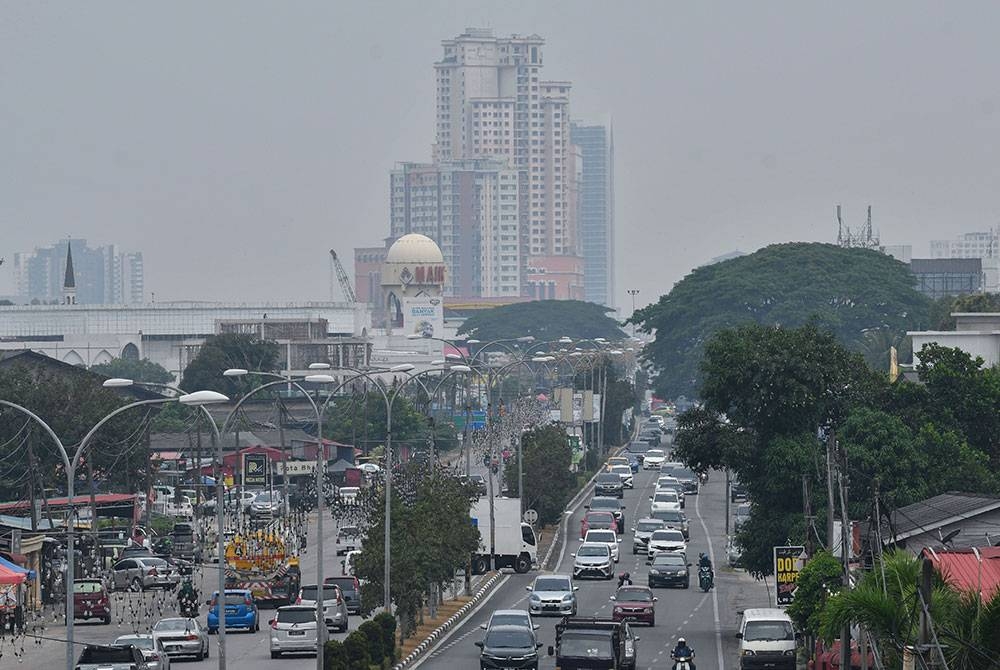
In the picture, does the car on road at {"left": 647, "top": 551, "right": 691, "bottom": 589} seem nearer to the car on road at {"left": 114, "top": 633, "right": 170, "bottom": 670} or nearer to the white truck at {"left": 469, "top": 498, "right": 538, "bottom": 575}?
the white truck at {"left": 469, "top": 498, "right": 538, "bottom": 575}

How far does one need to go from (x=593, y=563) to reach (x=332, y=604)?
18.6 m

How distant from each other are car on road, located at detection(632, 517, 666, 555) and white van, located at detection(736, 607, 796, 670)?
114ft

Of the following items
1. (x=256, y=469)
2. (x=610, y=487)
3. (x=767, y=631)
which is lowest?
(x=767, y=631)

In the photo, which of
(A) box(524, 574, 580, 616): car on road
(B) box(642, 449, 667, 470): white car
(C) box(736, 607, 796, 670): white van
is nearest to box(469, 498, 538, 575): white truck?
(A) box(524, 574, 580, 616): car on road

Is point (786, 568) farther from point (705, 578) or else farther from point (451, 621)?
point (705, 578)

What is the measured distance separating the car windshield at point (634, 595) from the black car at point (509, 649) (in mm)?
10732

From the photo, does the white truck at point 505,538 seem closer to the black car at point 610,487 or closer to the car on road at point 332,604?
the car on road at point 332,604

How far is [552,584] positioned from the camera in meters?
62.8

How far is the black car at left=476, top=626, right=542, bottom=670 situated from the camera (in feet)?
159

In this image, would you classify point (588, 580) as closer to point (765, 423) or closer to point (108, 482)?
point (765, 423)

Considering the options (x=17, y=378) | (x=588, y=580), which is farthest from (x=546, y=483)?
(x=17, y=378)

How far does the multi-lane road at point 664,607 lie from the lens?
53.1m

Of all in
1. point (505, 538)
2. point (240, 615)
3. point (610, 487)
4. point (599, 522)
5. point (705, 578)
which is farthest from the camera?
point (610, 487)

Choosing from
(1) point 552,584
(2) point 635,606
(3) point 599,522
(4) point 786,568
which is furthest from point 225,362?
(4) point 786,568
